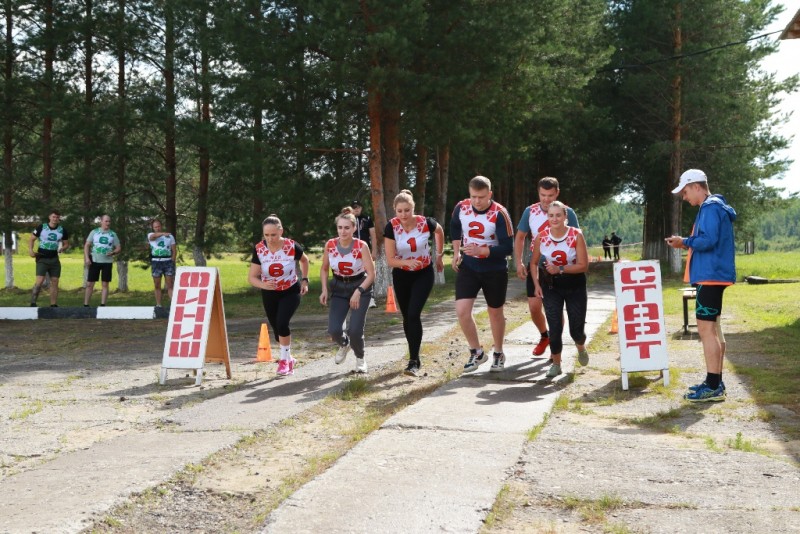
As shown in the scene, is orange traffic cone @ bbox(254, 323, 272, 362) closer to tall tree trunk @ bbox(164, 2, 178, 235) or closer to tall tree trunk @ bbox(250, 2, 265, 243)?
tall tree trunk @ bbox(250, 2, 265, 243)

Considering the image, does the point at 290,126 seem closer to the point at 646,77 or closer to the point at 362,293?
the point at 362,293

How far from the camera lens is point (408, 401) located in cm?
755

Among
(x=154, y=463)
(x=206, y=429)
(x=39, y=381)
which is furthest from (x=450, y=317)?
(x=154, y=463)

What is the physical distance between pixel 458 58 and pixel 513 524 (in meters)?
16.0

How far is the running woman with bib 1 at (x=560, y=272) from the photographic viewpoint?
8.09m

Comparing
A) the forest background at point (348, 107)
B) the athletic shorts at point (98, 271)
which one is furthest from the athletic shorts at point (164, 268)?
the forest background at point (348, 107)

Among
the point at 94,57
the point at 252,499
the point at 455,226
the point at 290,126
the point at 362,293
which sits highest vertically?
the point at 94,57

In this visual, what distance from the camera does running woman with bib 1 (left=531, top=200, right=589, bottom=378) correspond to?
8.09 metres

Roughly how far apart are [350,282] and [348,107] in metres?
12.4

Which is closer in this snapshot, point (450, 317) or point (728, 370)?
point (728, 370)

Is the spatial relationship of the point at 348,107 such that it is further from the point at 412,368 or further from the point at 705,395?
the point at 705,395

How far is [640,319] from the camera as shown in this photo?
26.9ft

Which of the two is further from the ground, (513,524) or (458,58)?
(458,58)

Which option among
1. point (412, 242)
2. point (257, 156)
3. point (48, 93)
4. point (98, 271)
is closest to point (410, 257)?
point (412, 242)
